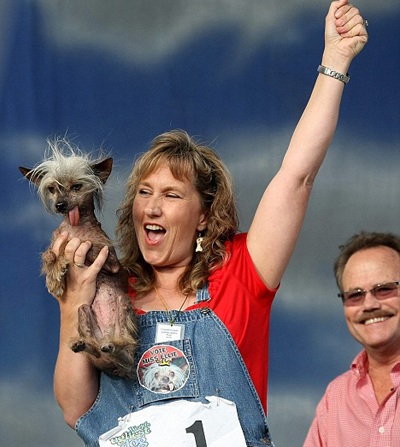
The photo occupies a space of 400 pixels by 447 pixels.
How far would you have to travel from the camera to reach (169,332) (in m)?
2.77

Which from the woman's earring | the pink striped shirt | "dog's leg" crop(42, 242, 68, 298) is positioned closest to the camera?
the pink striped shirt

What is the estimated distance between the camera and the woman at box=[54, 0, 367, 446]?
8.81ft

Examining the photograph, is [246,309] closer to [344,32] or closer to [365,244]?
[365,244]

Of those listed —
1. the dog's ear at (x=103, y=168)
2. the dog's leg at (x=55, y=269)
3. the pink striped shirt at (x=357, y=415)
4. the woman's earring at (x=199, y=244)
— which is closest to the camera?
the pink striped shirt at (x=357, y=415)

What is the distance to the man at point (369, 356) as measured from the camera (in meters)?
2.58

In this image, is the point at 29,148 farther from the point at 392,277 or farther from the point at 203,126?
the point at 392,277

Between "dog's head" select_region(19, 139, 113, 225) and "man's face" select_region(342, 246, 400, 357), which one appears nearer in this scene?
"man's face" select_region(342, 246, 400, 357)

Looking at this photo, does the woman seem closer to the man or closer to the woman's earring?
the woman's earring

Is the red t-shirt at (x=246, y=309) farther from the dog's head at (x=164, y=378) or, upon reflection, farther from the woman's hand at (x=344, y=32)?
the woman's hand at (x=344, y=32)

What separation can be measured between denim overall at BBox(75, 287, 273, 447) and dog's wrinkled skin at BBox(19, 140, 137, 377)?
0.21ft

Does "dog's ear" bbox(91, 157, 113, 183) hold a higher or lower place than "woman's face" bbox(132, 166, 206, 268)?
higher

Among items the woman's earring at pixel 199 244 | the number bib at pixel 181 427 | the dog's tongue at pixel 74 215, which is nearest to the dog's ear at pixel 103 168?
the dog's tongue at pixel 74 215

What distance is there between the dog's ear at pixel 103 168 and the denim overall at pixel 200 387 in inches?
16.2

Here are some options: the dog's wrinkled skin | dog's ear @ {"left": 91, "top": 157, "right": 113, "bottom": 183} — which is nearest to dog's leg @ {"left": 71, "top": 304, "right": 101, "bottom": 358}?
the dog's wrinkled skin
